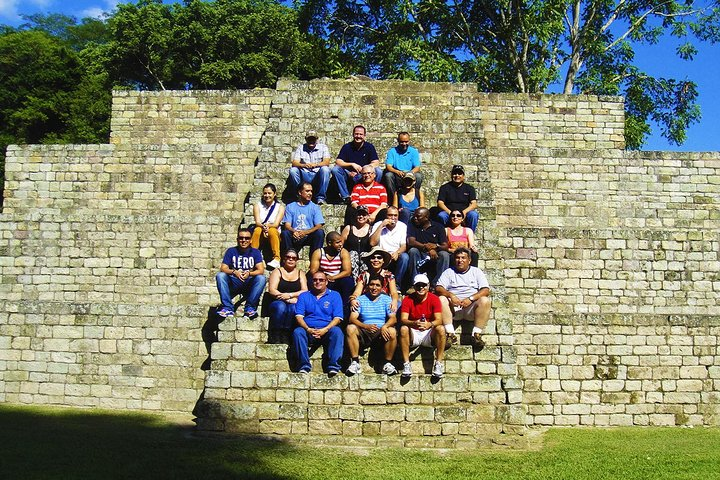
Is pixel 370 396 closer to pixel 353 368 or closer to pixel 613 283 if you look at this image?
pixel 353 368

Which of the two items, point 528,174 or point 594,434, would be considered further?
point 528,174

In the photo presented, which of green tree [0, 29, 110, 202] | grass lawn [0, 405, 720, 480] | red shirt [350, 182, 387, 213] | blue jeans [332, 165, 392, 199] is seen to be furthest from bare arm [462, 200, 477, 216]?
green tree [0, 29, 110, 202]

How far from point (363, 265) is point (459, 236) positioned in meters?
1.34

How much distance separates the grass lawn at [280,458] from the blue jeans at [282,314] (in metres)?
1.41

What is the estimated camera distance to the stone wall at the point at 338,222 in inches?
390

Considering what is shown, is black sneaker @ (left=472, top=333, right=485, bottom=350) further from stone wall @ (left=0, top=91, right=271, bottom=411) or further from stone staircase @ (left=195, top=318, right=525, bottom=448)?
stone wall @ (left=0, top=91, right=271, bottom=411)

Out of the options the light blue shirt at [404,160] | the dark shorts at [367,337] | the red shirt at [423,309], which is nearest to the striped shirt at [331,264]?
the dark shorts at [367,337]

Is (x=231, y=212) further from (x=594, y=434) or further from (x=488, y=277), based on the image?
(x=594, y=434)

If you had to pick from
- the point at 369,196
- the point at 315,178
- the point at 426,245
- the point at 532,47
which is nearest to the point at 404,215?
the point at 369,196

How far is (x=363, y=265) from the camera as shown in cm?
932

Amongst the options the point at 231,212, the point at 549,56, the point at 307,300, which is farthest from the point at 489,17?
the point at 307,300

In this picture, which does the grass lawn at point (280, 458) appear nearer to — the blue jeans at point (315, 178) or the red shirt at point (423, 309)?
the red shirt at point (423, 309)

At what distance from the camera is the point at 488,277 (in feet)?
31.8

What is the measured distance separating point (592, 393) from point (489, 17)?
16.7 metres
